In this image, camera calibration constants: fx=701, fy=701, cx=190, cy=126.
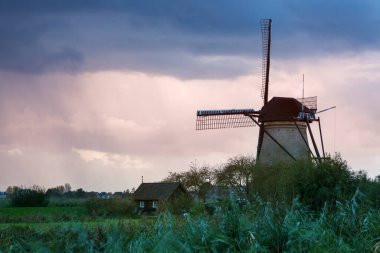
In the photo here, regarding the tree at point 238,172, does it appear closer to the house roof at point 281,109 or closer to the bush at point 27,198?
the house roof at point 281,109

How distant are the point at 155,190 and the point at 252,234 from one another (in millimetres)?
55223

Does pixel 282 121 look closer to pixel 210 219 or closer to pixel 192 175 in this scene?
pixel 192 175

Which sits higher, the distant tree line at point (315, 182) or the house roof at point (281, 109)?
the house roof at point (281, 109)

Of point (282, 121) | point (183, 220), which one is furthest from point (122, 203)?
point (183, 220)

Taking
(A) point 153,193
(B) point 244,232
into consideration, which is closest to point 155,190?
(A) point 153,193

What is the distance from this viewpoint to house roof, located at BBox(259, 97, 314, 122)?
51.6 m

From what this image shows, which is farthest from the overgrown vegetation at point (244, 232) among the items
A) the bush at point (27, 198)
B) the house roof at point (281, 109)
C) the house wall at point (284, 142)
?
the bush at point (27, 198)

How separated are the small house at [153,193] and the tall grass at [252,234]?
163ft

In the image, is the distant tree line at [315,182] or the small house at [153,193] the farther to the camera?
the small house at [153,193]

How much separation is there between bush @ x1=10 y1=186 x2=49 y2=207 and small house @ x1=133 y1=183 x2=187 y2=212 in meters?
9.48

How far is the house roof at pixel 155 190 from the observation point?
66.7 metres

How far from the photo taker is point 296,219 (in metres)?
14.9

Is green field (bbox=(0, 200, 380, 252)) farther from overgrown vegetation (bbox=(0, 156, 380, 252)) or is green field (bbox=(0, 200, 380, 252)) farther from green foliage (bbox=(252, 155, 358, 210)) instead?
green foliage (bbox=(252, 155, 358, 210))

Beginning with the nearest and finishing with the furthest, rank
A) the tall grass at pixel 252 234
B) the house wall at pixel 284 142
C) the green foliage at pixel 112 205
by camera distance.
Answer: the tall grass at pixel 252 234, the house wall at pixel 284 142, the green foliage at pixel 112 205
